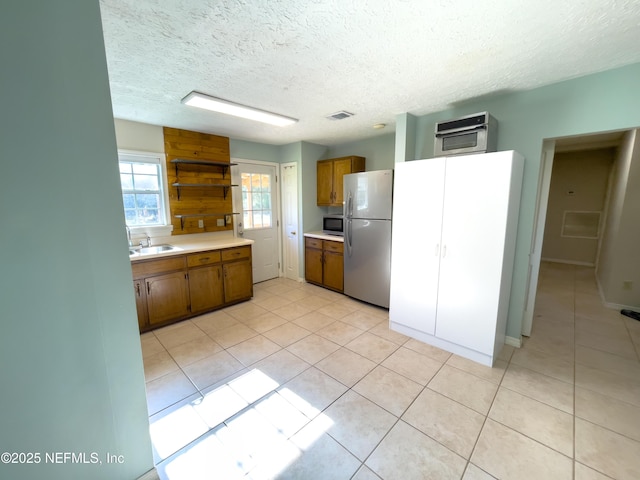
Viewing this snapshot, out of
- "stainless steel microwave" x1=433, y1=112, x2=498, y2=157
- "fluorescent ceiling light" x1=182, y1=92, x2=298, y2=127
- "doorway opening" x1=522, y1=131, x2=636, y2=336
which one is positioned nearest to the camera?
"stainless steel microwave" x1=433, y1=112, x2=498, y2=157

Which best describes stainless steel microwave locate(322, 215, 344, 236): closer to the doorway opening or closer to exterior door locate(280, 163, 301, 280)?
exterior door locate(280, 163, 301, 280)

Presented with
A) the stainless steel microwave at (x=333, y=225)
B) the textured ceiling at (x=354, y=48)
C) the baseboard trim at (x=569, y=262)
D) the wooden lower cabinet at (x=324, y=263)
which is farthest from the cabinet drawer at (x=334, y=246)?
the baseboard trim at (x=569, y=262)

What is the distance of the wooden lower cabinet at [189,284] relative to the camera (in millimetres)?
2840

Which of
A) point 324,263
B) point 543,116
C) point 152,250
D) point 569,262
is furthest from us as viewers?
point 569,262

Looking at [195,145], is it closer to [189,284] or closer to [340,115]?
[189,284]

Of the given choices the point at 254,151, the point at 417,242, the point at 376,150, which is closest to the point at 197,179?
the point at 254,151

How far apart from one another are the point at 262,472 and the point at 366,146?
4243 millimetres

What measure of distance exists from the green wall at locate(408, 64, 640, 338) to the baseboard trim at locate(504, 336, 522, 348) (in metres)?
0.03

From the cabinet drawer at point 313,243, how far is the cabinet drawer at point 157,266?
205cm

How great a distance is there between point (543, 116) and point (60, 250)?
357 cm

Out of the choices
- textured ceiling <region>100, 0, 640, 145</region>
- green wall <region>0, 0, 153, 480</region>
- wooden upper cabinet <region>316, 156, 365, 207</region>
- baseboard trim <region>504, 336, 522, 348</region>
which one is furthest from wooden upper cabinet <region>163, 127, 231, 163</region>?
baseboard trim <region>504, 336, 522, 348</region>

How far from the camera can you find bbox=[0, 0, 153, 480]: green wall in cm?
96

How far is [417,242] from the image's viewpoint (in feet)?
8.61

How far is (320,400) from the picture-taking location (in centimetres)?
192
